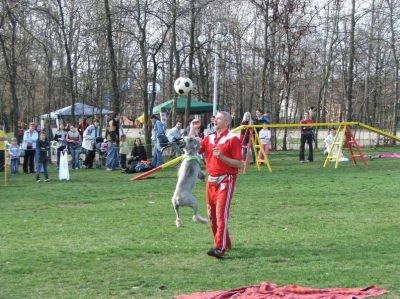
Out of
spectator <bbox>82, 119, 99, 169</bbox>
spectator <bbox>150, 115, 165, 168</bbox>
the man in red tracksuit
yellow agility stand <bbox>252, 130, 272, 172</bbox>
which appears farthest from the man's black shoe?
spectator <bbox>82, 119, 99, 169</bbox>

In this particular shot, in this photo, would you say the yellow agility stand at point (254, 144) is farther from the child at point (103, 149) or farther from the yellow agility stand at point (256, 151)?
the child at point (103, 149)

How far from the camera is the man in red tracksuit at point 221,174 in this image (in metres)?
7.07

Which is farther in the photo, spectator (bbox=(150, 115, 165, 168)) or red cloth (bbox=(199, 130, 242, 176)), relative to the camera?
spectator (bbox=(150, 115, 165, 168))

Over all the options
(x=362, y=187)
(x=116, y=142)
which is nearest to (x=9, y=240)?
(x=362, y=187)

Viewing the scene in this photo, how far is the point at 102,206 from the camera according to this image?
11.8 metres

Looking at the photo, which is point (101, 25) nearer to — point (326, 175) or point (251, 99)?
point (326, 175)

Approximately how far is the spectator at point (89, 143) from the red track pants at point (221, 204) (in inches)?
551

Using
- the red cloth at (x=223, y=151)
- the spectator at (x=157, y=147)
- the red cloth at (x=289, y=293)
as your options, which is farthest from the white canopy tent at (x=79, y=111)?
the red cloth at (x=289, y=293)

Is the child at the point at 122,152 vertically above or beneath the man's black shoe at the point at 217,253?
above

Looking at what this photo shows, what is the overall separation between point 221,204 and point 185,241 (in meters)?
1.27

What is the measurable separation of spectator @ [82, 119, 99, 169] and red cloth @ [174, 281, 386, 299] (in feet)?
51.5

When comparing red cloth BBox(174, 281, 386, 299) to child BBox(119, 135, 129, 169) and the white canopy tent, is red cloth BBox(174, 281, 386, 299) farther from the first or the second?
the white canopy tent

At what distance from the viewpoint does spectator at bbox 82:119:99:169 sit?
20719 millimetres

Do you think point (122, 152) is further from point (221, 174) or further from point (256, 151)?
point (221, 174)
